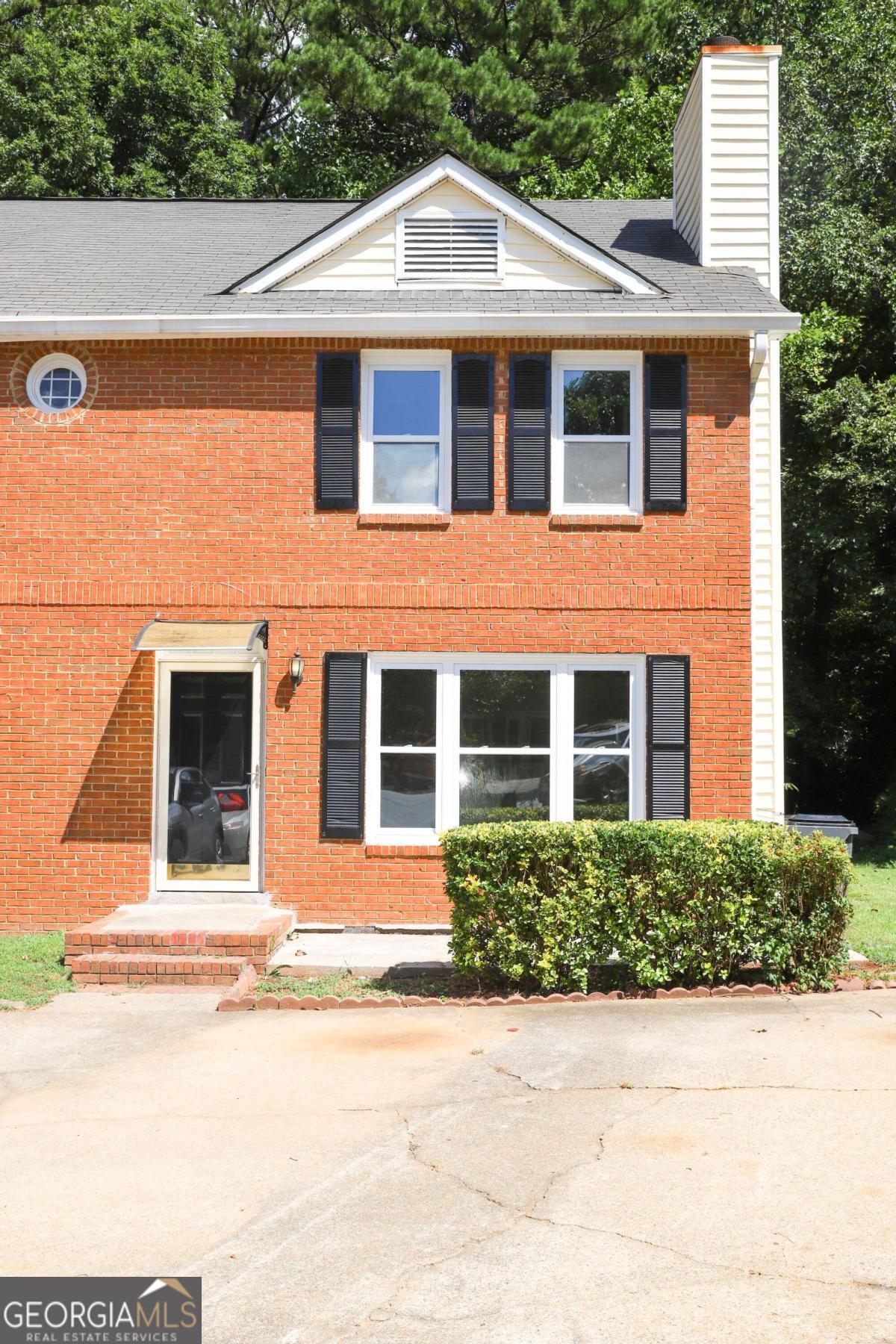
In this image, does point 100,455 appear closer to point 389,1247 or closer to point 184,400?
point 184,400

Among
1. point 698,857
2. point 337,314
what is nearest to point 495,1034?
point 698,857

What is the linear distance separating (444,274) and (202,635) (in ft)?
14.3

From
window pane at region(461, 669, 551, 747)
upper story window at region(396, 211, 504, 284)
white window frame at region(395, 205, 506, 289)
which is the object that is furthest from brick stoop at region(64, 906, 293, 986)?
upper story window at region(396, 211, 504, 284)

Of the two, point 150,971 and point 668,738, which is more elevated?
point 668,738

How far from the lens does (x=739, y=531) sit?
11.8 meters

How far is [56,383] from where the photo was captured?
1204 cm

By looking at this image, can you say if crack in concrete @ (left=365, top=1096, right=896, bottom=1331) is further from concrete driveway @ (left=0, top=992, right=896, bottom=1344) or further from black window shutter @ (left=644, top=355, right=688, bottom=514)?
black window shutter @ (left=644, top=355, right=688, bottom=514)

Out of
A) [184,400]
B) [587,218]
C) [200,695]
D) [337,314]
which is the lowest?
[200,695]

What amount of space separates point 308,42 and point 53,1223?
27558 millimetres

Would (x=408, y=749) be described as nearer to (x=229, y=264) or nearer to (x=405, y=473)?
(x=405, y=473)

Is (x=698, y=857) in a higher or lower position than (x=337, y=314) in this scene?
lower

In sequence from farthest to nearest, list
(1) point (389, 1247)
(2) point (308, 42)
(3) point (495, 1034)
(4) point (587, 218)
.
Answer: (2) point (308, 42) → (4) point (587, 218) → (3) point (495, 1034) → (1) point (389, 1247)

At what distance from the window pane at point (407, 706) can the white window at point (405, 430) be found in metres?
1.58

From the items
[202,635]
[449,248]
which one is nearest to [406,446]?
[449,248]
